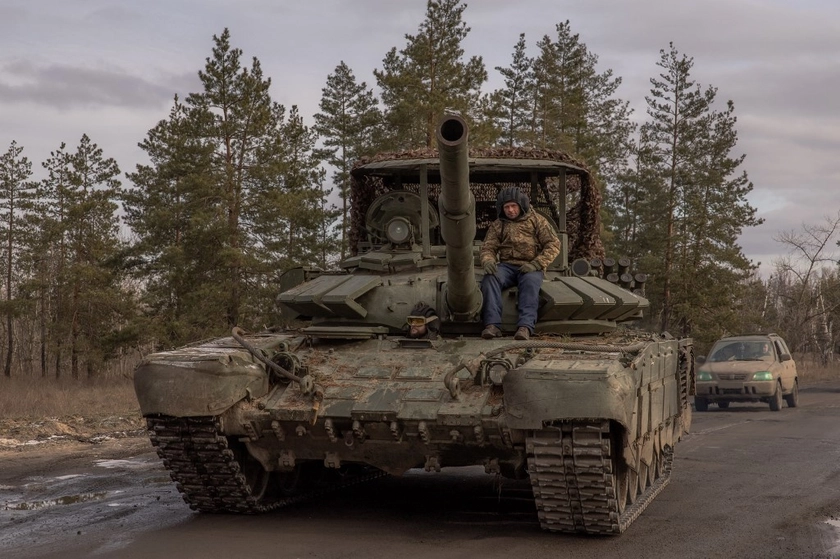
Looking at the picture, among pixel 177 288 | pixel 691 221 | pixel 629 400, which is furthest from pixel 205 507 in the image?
pixel 691 221

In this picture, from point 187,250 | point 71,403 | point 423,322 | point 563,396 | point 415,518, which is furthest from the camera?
point 187,250

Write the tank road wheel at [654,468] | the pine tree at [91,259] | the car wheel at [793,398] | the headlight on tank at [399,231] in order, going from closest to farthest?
the tank road wheel at [654,468] → the headlight on tank at [399,231] → the car wheel at [793,398] → the pine tree at [91,259]

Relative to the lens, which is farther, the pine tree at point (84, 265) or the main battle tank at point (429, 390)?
the pine tree at point (84, 265)

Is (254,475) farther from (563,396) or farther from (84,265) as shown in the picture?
(84,265)

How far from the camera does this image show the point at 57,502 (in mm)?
10289

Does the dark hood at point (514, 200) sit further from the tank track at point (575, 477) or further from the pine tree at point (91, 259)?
the pine tree at point (91, 259)

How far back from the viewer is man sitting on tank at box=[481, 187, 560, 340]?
979cm

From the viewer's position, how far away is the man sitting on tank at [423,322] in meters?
9.84

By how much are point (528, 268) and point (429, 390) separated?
1.97m

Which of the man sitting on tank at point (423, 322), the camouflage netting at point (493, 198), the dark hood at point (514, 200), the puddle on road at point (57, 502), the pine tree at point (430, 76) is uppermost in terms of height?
the pine tree at point (430, 76)

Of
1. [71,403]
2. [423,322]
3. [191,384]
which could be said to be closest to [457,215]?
[423,322]

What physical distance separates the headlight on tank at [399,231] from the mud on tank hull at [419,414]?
5.67ft

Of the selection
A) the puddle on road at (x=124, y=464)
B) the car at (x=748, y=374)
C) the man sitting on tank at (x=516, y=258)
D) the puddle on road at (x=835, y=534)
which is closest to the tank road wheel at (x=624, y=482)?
the man sitting on tank at (x=516, y=258)

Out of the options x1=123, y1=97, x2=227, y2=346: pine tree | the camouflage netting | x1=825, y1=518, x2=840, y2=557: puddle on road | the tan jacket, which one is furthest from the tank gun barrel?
x1=123, y1=97, x2=227, y2=346: pine tree
